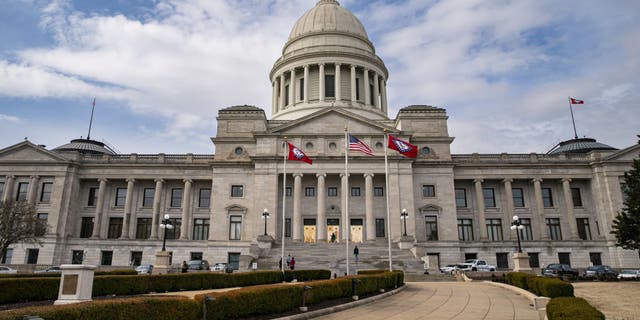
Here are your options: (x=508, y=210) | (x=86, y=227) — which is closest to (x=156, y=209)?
(x=86, y=227)

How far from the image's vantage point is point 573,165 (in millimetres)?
50562

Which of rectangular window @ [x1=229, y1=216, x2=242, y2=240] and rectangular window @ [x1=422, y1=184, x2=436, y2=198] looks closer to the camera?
rectangular window @ [x1=229, y1=216, x2=242, y2=240]

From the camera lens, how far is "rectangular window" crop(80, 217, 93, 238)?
167ft

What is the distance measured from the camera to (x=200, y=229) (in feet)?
167

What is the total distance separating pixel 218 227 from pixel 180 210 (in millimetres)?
7161

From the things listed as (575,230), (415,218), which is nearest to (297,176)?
(415,218)

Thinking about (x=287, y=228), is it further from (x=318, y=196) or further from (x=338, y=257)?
(x=338, y=257)

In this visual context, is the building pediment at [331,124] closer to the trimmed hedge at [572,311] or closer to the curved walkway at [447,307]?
the curved walkway at [447,307]

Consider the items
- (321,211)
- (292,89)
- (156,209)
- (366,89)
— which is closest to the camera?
(321,211)

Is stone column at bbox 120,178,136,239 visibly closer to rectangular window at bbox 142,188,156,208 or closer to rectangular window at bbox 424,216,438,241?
rectangular window at bbox 142,188,156,208

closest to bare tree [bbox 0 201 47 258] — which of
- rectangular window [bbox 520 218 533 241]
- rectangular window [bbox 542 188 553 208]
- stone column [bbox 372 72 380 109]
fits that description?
stone column [bbox 372 72 380 109]

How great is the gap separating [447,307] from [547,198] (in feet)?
137

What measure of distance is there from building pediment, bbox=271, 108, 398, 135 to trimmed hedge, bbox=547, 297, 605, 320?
37457 millimetres

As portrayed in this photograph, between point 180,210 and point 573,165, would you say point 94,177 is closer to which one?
point 180,210
